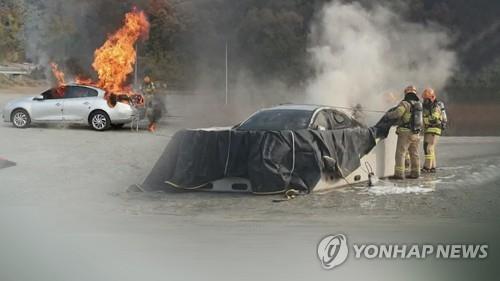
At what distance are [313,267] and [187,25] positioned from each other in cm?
1609

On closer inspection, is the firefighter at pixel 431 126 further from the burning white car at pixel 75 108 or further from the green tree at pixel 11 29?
the green tree at pixel 11 29

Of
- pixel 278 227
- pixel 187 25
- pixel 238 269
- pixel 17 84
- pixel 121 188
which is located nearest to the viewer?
pixel 238 269

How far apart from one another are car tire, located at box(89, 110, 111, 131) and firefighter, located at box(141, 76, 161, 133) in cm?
144

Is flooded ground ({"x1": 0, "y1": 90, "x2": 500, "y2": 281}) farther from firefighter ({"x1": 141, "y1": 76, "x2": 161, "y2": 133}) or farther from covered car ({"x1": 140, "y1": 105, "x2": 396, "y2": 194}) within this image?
firefighter ({"x1": 141, "y1": 76, "x2": 161, "y2": 133})

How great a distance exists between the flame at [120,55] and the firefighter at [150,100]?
51cm

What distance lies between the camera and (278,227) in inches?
319

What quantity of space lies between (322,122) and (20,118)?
476 inches

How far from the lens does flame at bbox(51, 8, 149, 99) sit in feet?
68.2

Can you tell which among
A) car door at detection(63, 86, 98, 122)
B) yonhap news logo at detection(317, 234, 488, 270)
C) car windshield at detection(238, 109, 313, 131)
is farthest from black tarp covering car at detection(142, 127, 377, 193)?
car door at detection(63, 86, 98, 122)

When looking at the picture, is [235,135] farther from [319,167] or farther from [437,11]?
[437,11]

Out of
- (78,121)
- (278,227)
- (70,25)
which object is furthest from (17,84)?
(278,227)

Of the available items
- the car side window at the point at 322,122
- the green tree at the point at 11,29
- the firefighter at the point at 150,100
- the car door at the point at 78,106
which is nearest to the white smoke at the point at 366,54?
the firefighter at the point at 150,100

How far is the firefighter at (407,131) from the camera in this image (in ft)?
40.0

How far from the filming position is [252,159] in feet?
33.2
